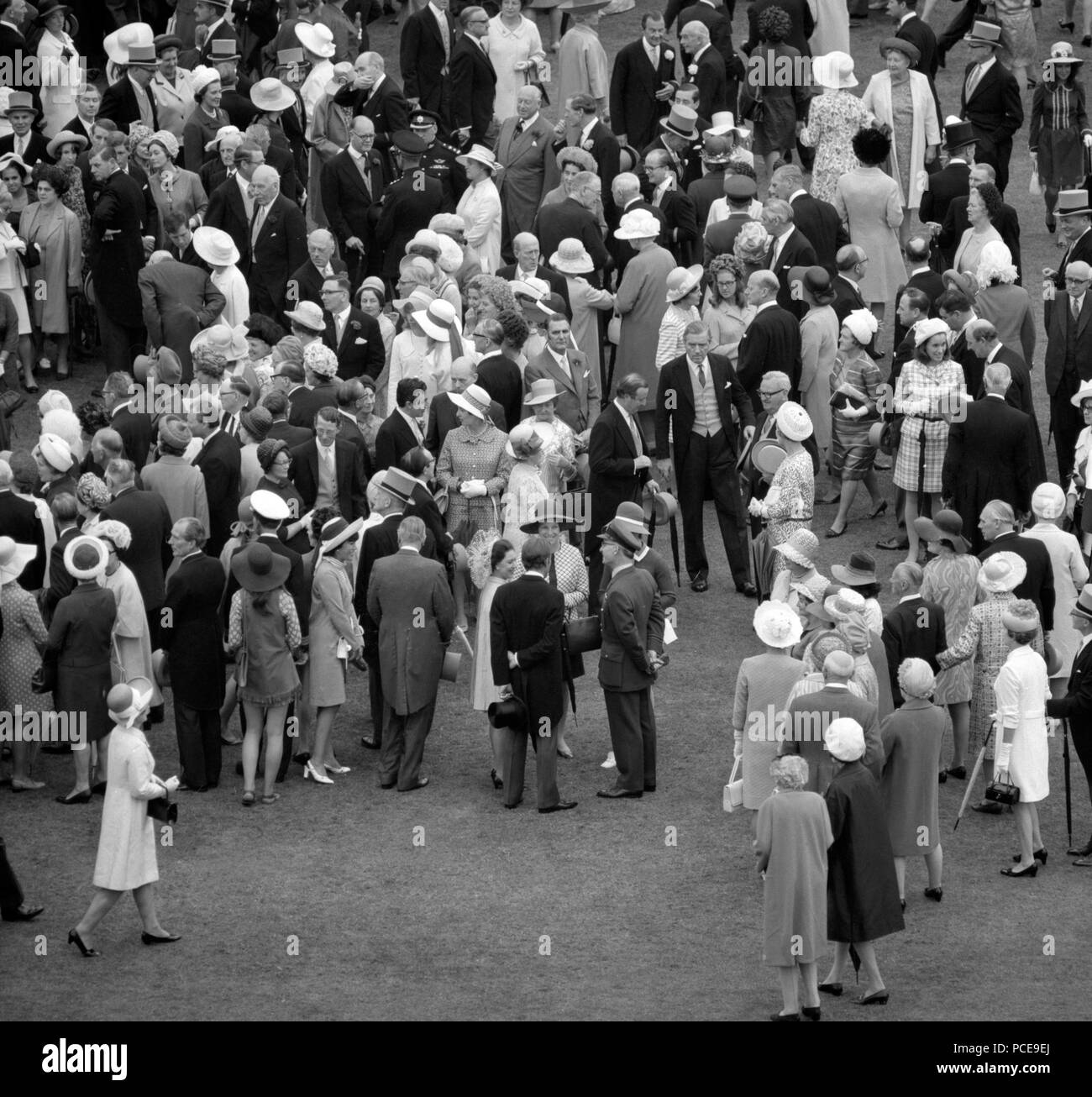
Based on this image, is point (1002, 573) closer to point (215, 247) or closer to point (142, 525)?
point (142, 525)

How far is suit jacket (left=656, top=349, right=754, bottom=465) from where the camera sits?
15016 millimetres

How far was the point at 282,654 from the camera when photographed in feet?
41.7

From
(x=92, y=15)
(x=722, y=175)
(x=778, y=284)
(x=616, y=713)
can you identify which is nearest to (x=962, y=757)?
(x=616, y=713)

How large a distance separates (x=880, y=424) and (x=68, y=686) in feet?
20.6

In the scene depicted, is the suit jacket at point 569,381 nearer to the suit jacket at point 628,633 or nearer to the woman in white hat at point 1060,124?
the suit jacket at point 628,633

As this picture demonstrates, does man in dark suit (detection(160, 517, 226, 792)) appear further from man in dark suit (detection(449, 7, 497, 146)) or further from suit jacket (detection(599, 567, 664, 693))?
man in dark suit (detection(449, 7, 497, 146))

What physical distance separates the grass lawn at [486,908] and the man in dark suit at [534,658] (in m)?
0.35

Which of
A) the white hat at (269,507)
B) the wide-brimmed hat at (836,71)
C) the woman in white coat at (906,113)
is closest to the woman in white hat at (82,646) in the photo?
the white hat at (269,507)

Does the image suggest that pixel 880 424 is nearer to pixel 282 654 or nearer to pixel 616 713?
pixel 616 713

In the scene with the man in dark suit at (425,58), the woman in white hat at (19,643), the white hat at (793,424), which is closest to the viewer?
the woman in white hat at (19,643)

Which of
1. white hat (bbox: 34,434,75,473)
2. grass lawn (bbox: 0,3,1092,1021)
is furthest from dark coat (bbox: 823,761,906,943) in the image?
white hat (bbox: 34,434,75,473)

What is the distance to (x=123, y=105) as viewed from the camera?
19.7 metres

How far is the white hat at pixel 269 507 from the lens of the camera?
506 inches

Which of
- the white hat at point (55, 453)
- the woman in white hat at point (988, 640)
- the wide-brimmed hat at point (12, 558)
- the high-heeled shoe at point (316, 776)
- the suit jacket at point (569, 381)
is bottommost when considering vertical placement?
the high-heeled shoe at point (316, 776)
